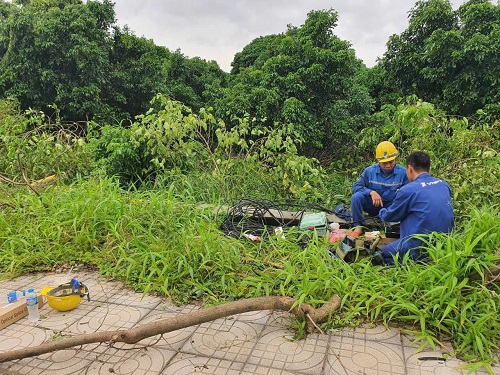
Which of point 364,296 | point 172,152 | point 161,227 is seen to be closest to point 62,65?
point 172,152

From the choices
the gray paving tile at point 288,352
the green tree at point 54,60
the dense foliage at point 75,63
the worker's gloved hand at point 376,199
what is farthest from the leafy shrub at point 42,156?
the green tree at point 54,60

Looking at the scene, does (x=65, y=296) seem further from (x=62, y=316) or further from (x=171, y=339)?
(x=171, y=339)

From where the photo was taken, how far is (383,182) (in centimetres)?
404

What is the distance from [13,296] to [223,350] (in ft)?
5.50

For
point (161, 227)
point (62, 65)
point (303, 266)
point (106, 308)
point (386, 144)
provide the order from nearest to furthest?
point (106, 308) → point (303, 266) → point (161, 227) → point (386, 144) → point (62, 65)

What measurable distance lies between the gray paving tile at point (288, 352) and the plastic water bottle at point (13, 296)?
1.84 meters

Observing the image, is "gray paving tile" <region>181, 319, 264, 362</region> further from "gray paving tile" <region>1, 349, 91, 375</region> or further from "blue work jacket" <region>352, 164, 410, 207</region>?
"blue work jacket" <region>352, 164, 410, 207</region>

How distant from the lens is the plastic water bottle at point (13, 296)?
2.66 metres

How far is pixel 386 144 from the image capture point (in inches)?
158

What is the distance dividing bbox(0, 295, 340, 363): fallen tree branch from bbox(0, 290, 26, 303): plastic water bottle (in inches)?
30.7

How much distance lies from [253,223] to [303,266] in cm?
136

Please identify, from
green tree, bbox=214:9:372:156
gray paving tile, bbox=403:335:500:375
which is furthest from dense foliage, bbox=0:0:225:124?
gray paving tile, bbox=403:335:500:375

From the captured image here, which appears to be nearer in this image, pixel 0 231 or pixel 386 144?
pixel 0 231

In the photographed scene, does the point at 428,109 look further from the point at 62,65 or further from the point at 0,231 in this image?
the point at 62,65
